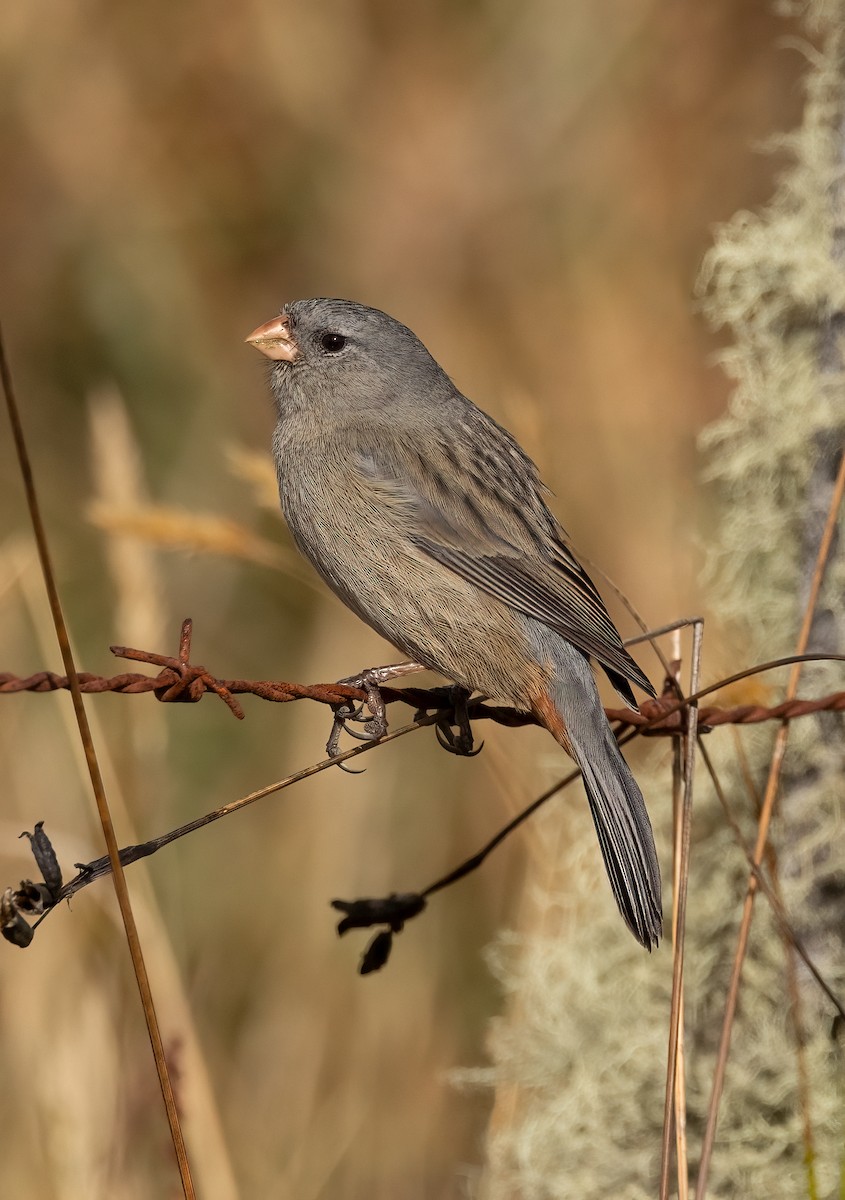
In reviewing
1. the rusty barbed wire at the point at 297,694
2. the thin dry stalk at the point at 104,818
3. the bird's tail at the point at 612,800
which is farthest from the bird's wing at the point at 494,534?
the thin dry stalk at the point at 104,818

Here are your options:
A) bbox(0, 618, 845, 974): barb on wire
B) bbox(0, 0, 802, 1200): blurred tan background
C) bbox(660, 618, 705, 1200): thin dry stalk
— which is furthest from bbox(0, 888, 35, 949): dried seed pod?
bbox(0, 0, 802, 1200): blurred tan background

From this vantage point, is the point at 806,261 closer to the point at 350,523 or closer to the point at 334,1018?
the point at 350,523

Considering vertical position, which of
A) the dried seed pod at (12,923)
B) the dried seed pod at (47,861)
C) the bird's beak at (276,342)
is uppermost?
the bird's beak at (276,342)

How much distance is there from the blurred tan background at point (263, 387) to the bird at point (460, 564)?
35 centimetres

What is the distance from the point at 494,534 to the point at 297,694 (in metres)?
1.02

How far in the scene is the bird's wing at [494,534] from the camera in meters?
3.48

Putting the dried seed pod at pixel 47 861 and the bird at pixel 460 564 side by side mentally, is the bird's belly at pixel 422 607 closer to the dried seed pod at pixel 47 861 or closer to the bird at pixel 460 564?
the bird at pixel 460 564

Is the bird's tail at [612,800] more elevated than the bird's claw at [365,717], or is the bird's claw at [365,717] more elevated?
the bird's claw at [365,717]

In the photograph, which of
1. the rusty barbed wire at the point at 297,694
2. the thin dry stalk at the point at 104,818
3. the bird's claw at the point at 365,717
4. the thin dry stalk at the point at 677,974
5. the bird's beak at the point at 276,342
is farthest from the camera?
the bird's beak at the point at 276,342

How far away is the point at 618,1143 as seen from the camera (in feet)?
12.8

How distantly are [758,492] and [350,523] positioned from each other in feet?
4.07

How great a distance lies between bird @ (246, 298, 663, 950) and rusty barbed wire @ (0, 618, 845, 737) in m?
0.12

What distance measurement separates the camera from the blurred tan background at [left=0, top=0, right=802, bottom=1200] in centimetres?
457

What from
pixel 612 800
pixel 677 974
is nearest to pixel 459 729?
pixel 612 800
